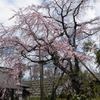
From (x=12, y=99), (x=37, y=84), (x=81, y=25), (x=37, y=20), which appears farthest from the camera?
(x=37, y=84)

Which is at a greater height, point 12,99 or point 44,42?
point 44,42

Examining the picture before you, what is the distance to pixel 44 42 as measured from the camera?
21.1ft

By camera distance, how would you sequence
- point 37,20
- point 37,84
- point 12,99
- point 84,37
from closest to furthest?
1. point 37,20
2. point 84,37
3. point 12,99
4. point 37,84

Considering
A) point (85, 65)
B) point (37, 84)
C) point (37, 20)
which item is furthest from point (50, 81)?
point (37, 20)

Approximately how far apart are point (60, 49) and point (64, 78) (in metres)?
1.86

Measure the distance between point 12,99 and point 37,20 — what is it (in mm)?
5924

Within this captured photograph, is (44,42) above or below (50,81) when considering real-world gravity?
above

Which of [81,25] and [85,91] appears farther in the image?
[81,25]

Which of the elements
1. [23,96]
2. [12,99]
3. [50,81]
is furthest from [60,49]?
[23,96]

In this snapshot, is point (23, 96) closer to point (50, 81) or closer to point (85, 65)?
point (50, 81)

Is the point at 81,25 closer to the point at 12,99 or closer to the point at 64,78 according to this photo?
the point at 64,78

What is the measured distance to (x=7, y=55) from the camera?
22.4 feet

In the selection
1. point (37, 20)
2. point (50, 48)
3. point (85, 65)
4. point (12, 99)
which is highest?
point (37, 20)

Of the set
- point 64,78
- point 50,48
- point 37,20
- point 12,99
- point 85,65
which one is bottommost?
point 12,99
